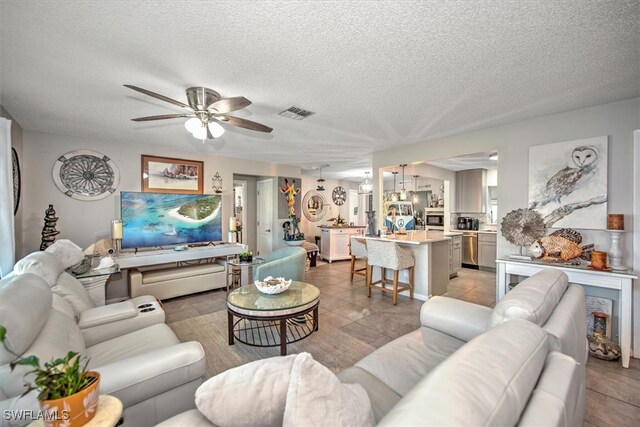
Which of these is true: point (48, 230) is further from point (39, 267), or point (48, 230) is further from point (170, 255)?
point (39, 267)

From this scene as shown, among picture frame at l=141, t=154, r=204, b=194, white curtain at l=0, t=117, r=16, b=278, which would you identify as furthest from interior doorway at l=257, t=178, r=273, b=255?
white curtain at l=0, t=117, r=16, b=278

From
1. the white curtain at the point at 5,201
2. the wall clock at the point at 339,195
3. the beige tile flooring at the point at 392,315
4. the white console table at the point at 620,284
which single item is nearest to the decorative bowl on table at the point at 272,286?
the beige tile flooring at the point at 392,315

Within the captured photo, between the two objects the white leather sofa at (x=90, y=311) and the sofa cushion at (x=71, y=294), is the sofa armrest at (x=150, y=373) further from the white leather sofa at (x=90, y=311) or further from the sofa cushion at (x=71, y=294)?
the sofa cushion at (x=71, y=294)

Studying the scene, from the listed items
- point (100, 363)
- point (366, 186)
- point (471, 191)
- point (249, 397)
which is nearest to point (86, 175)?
point (100, 363)

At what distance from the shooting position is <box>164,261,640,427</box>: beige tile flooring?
1808mm

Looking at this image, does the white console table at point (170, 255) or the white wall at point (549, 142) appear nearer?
the white wall at point (549, 142)

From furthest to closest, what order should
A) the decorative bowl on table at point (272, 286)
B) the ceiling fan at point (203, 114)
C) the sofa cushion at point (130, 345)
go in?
the decorative bowl on table at point (272, 286), the ceiling fan at point (203, 114), the sofa cushion at point (130, 345)

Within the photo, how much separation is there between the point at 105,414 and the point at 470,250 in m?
6.59

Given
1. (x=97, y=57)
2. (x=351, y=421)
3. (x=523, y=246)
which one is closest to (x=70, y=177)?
(x=97, y=57)

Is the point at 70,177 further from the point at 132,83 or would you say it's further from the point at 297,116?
the point at 297,116

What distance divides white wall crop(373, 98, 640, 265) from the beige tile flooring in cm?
113

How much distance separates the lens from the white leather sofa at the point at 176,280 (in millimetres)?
3668

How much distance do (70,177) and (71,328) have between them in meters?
3.06

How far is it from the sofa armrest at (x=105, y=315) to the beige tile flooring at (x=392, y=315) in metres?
1.22
